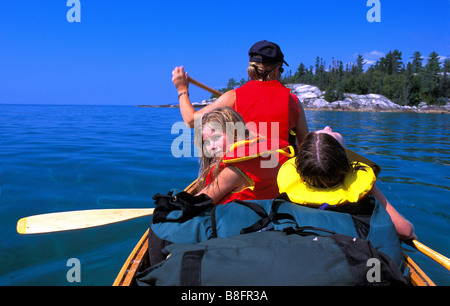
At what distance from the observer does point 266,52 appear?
281cm

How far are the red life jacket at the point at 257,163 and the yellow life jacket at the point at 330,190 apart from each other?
0.73 ft

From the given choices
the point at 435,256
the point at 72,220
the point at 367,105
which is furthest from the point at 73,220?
the point at 367,105

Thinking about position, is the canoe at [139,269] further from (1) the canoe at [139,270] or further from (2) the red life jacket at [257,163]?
(2) the red life jacket at [257,163]

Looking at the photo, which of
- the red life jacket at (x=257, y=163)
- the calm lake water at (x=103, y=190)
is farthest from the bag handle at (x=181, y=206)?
the calm lake water at (x=103, y=190)

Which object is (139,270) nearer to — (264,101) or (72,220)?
(72,220)

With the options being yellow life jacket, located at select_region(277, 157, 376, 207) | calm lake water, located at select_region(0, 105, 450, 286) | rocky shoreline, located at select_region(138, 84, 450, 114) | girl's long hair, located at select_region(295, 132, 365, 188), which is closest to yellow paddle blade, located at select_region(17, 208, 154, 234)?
calm lake water, located at select_region(0, 105, 450, 286)

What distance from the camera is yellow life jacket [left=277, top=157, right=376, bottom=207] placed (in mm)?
1897

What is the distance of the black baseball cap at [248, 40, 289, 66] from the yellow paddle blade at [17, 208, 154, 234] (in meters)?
1.72

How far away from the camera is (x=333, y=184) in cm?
194

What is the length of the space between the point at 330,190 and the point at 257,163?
1.68 ft

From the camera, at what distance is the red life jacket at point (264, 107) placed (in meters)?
2.71
